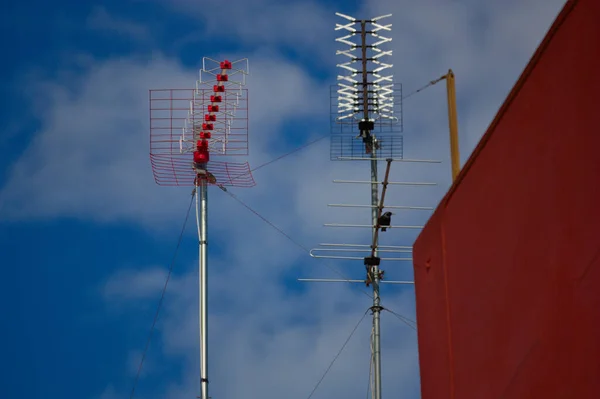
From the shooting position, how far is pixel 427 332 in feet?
30.0

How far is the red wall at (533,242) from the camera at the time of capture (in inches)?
236

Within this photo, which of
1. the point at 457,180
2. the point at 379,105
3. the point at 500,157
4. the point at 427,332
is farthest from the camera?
the point at 379,105

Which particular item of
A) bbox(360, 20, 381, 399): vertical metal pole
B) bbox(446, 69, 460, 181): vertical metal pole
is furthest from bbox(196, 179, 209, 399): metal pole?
bbox(446, 69, 460, 181): vertical metal pole

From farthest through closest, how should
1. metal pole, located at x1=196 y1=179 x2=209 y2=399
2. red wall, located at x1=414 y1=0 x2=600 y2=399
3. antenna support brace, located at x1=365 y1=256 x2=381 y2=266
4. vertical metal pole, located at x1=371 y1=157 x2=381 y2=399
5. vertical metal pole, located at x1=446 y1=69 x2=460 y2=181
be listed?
antenna support brace, located at x1=365 y1=256 x2=381 y2=266
vertical metal pole, located at x1=371 y1=157 x2=381 y2=399
metal pole, located at x1=196 y1=179 x2=209 y2=399
vertical metal pole, located at x1=446 y1=69 x2=460 y2=181
red wall, located at x1=414 y1=0 x2=600 y2=399

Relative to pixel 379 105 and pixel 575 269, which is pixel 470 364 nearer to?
pixel 575 269

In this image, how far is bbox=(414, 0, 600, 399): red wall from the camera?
5.99 metres

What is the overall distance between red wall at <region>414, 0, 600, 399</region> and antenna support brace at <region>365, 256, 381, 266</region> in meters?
11.9

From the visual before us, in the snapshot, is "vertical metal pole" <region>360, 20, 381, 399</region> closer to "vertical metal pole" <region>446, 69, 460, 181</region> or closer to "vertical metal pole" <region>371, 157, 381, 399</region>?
"vertical metal pole" <region>371, 157, 381, 399</region>

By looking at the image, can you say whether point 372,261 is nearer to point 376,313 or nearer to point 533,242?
point 376,313

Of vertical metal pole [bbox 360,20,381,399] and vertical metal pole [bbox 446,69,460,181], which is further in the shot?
vertical metal pole [bbox 360,20,381,399]

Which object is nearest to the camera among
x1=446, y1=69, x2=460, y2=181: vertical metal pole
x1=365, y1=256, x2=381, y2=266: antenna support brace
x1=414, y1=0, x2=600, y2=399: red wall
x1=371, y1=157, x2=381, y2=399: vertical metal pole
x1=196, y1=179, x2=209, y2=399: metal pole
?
x1=414, y1=0, x2=600, y2=399: red wall

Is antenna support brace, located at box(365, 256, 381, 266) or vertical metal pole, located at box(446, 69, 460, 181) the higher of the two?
vertical metal pole, located at box(446, 69, 460, 181)

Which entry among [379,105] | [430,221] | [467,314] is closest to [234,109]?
[379,105]

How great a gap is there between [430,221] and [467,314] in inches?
51.1
